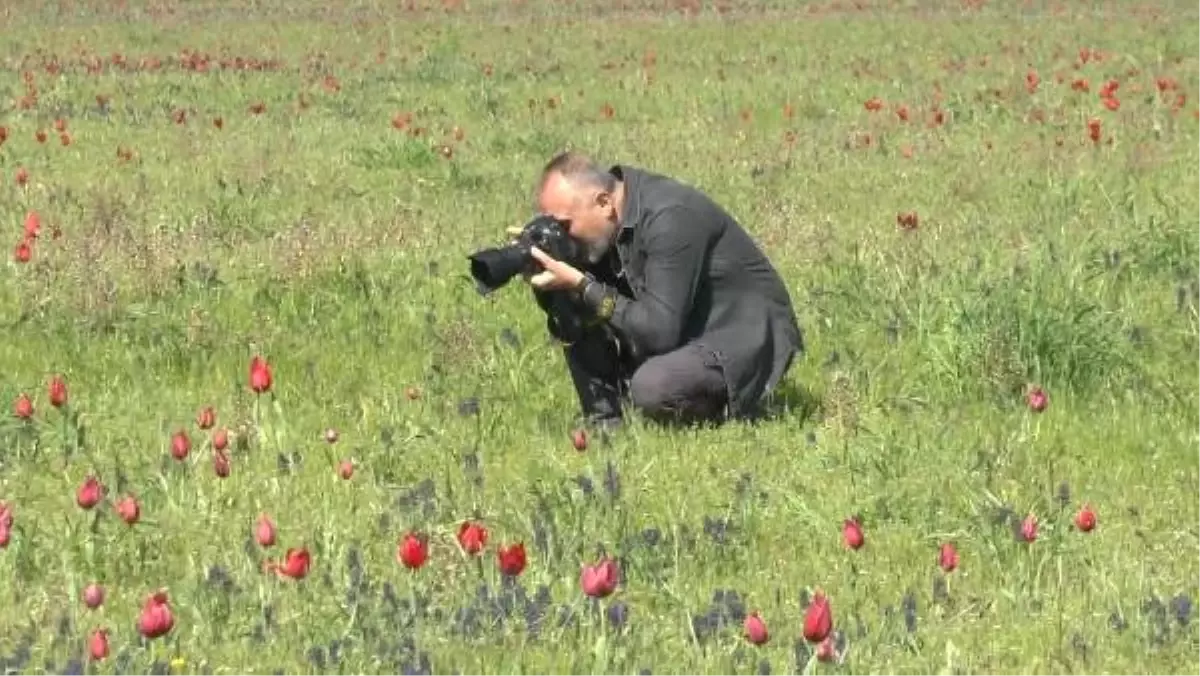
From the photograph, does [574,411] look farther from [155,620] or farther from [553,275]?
[155,620]

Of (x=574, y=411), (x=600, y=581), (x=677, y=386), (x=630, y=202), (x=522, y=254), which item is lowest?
(x=574, y=411)

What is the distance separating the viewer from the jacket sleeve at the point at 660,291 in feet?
20.6

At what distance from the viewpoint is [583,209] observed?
20.6 ft

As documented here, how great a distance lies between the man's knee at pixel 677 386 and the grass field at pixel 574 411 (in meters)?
0.17

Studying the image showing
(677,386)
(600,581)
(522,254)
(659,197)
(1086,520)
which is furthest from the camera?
(659,197)

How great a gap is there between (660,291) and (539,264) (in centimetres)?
45

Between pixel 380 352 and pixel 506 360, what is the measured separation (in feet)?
1.85

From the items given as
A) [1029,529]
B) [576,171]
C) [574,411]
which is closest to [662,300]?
[576,171]

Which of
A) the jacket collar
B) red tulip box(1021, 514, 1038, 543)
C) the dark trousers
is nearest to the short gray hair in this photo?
the jacket collar

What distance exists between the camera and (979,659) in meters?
4.03

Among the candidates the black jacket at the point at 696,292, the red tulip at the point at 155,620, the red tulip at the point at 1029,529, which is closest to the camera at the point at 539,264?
the black jacket at the point at 696,292

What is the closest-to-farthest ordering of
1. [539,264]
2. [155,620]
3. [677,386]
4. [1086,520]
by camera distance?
[155,620] < [1086,520] < [539,264] < [677,386]

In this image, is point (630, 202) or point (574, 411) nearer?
point (630, 202)

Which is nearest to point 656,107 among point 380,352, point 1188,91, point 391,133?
point 391,133
